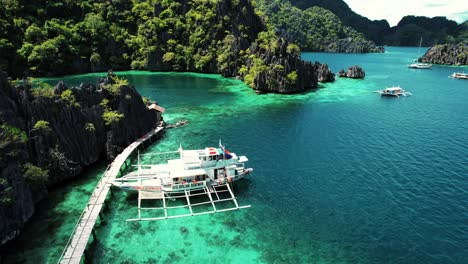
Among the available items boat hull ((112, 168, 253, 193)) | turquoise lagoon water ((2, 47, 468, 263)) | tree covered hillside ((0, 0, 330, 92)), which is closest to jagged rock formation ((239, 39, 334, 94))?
tree covered hillside ((0, 0, 330, 92))

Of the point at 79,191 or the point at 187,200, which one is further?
the point at 79,191

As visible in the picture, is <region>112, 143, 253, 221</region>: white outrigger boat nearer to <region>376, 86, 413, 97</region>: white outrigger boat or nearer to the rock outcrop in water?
the rock outcrop in water

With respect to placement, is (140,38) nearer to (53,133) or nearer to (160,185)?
(53,133)

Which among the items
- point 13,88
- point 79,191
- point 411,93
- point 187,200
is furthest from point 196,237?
point 411,93

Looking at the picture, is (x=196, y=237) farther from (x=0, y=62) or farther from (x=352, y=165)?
(x=0, y=62)

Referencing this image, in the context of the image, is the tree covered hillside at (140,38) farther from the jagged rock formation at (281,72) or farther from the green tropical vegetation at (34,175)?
the green tropical vegetation at (34,175)

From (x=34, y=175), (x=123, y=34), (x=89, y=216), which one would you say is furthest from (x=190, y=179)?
(x=123, y=34)
